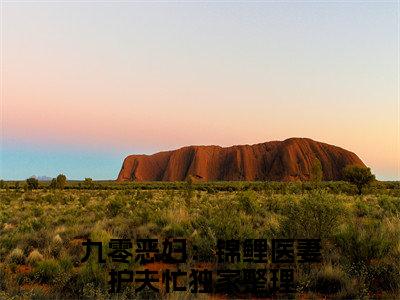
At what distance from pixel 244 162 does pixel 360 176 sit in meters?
94.1

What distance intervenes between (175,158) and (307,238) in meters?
140

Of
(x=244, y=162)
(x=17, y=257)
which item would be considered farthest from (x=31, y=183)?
(x=244, y=162)

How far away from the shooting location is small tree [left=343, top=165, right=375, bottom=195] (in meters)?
41.3

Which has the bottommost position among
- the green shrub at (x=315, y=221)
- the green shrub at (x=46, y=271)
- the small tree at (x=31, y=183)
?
the green shrub at (x=46, y=271)

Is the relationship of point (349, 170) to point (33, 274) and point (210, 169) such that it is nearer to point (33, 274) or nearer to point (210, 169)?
point (33, 274)

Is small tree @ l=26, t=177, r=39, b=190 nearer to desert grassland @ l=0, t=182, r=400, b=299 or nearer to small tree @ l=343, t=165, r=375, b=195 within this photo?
small tree @ l=343, t=165, r=375, b=195

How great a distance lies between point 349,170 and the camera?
139 ft

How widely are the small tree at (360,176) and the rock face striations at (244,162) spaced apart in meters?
74.4

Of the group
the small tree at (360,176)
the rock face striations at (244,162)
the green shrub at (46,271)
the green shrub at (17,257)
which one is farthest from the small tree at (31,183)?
the rock face striations at (244,162)

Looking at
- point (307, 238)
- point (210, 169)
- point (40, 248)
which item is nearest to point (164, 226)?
point (40, 248)

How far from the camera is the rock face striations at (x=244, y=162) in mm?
123938

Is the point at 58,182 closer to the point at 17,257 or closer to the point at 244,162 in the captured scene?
the point at 17,257

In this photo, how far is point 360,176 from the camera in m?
41.4

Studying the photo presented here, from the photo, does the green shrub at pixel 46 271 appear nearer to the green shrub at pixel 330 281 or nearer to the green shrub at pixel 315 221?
the green shrub at pixel 330 281
